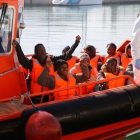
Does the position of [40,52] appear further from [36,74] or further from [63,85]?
[63,85]

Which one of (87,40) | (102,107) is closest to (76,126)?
(102,107)

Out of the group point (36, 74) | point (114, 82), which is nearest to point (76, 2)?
point (114, 82)

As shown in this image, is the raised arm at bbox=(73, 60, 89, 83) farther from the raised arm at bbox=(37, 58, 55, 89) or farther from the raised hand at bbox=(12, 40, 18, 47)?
the raised hand at bbox=(12, 40, 18, 47)

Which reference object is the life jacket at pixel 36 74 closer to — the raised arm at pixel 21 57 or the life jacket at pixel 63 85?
the raised arm at pixel 21 57

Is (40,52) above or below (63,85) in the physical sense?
above

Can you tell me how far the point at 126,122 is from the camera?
5.01 metres

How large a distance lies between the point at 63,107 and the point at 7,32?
110 centimetres

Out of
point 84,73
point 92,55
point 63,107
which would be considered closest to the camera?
point 63,107

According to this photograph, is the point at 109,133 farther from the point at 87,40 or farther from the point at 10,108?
the point at 87,40

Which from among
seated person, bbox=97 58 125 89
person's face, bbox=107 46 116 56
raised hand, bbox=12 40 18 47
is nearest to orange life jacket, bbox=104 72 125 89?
seated person, bbox=97 58 125 89

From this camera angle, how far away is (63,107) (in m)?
4.57

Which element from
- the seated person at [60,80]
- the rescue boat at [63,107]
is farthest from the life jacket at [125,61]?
the seated person at [60,80]

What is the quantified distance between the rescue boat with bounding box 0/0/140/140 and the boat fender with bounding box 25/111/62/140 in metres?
0.14

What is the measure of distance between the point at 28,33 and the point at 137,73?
14.3 meters
